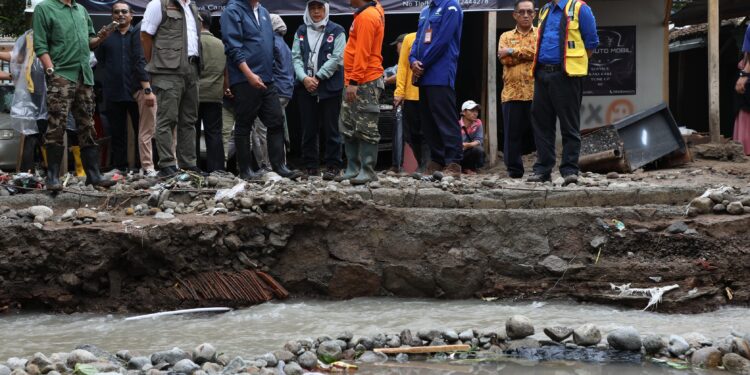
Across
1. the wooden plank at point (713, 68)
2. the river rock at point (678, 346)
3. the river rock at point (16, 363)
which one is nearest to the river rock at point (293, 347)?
the river rock at point (16, 363)

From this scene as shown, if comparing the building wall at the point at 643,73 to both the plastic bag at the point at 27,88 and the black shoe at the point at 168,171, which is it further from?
the plastic bag at the point at 27,88

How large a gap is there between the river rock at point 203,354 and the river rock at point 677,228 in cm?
354

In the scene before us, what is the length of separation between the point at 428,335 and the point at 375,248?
62.9 inches

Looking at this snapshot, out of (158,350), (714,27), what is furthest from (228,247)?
(714,27)

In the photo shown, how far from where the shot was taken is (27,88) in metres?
8.83

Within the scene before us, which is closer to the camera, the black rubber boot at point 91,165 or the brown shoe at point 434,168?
the black rubber boot at point 91,165

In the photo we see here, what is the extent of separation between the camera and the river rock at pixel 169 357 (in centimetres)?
524

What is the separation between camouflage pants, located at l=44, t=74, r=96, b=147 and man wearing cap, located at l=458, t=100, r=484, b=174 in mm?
4304

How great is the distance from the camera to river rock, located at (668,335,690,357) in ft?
17.8

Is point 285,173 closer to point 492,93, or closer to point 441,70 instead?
point 441,70

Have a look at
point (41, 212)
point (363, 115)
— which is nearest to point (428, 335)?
point (363, 115)

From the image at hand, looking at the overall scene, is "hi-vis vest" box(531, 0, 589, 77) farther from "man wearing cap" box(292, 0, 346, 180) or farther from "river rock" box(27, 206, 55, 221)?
"river rock" box(27, 206, 55, 221)

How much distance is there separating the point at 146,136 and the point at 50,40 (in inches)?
82.3

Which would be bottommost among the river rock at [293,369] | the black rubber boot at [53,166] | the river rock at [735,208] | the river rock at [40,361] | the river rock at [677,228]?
the river rock at [293,369]
